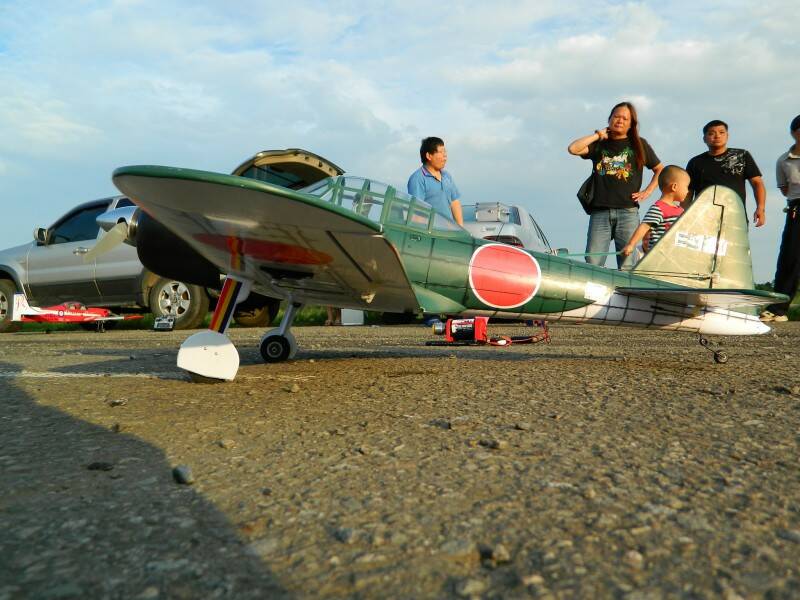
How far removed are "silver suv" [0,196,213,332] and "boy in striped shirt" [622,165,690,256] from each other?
6.67 m

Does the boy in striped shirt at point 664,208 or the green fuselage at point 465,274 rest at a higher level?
the boy in striped shirt at point 664,208

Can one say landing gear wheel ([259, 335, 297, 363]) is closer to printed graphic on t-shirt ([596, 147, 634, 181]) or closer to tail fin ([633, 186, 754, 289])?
tail fin ([633, 186, 754, 289])

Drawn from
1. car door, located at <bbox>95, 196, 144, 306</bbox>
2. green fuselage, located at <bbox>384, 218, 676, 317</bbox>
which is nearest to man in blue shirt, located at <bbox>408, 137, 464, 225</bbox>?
green fuselage, located at <bbox>384, 218, 676, 317</bbox>

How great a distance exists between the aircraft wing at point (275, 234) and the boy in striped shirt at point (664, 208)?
228cm

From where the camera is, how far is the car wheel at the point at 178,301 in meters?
9.18

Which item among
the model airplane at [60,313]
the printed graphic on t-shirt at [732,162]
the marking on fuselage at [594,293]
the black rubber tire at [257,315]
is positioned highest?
the printed graphic on t-shirt at [732,162]

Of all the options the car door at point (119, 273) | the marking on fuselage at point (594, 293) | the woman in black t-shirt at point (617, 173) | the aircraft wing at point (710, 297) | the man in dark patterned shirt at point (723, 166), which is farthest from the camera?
the car door at point (119, 273)

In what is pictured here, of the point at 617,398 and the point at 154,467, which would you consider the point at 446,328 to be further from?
the point at 154,467

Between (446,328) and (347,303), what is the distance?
184 cm

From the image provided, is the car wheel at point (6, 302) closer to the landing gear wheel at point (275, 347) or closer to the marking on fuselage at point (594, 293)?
the landing gear wheel at point (275, 347)

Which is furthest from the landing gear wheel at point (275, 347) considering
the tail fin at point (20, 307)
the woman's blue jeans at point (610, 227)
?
the tail fin at point (20, 307)

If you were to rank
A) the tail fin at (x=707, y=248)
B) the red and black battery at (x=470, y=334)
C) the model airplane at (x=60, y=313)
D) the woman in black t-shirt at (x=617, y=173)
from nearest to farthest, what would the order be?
the tail fin at (x=707, y=248) < the woman in black t-shirt at (x=617, y=173) < the red and black battery at (x=470, y=334) < the model airplane at (x=60, y=313)

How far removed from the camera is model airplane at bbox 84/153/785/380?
12.2 ft

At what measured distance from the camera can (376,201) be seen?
436 cm
